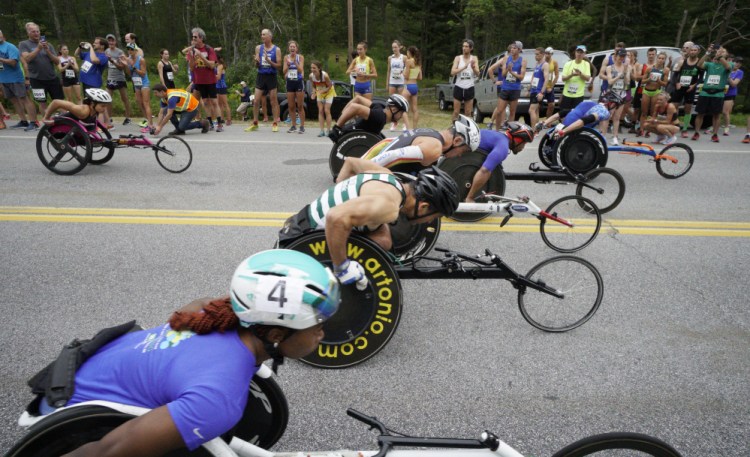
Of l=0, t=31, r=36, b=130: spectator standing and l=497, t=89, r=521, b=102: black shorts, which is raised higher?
l=0, t=31, r=36, b=130: spectator standing

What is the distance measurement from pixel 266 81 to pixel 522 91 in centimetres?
716

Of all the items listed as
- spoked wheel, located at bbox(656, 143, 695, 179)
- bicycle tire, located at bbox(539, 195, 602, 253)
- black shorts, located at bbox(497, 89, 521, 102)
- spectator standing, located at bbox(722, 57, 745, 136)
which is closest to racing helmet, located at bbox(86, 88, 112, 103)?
bicycle tire, located at bbox(539, 195, 602, 253)

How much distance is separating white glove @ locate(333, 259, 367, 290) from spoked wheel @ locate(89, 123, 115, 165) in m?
6.36

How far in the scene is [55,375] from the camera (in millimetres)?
1686

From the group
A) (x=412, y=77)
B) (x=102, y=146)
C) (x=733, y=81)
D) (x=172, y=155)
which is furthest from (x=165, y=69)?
(x=733, y=81)

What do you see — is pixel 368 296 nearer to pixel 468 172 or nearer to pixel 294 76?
pixel 468 172

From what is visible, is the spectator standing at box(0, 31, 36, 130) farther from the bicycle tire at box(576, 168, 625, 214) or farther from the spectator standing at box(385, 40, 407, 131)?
the bicycle tire at box(576, 168, 625, 214)

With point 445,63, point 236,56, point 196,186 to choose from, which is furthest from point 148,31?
point 196,186

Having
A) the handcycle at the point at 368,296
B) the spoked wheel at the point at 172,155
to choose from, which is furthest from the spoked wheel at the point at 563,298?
the spoked wheel at the point at 172,155

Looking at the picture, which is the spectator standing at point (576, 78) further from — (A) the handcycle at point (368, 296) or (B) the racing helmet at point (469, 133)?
(A) the handcycle at point (368, 296)

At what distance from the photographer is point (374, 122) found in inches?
282

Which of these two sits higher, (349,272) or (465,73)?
(465,73)

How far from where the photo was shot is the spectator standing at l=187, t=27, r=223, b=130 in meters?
11.0

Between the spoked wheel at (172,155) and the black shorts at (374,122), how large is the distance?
10.1ft
